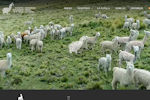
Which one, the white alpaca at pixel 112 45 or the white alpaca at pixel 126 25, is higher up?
the white alpaca at pixel 126 25

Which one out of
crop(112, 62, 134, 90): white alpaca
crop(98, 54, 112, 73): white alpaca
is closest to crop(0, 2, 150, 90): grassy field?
crop(98, 54, 112, 73): white alpaca

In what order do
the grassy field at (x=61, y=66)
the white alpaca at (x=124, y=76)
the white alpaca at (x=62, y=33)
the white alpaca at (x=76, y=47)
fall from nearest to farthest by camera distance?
the white alpaca at (x=124, y=76)
the grassy field at (x=61, y=66)
the white alpaca at (x=76, y=47)
the white alpaca at (x=62, y=33)

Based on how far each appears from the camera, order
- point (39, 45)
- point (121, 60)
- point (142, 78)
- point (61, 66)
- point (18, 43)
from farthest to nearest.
Result: 1. point (18, 43)
2. point (39, 45)
3. point (61, 66)
4. point (121, 60)
5. point (142, 78)

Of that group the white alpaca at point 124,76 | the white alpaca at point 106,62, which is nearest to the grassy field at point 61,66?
the white alpaca at point 106,62

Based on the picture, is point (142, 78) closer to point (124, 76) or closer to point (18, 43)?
point (124, 76)

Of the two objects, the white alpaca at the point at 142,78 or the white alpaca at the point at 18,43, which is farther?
the white alpaca at the point at 18,43

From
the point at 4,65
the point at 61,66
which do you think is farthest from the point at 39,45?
the point at 4,65

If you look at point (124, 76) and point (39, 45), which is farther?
point (39, 45)

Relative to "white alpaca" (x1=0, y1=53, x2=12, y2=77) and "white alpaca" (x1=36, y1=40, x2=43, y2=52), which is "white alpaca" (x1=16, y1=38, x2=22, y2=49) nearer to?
"white alpaca" (x1=36, y1=40, x2=43, y2=52)

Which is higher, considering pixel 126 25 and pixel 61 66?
pixel 126 25

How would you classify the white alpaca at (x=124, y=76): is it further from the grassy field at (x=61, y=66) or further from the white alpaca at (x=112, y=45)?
the white alpaca at (x=112, y=45)

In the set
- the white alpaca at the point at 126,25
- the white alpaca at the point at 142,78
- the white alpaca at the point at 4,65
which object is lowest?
the white alpaca at the point at 142,78

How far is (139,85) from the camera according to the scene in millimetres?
9062
